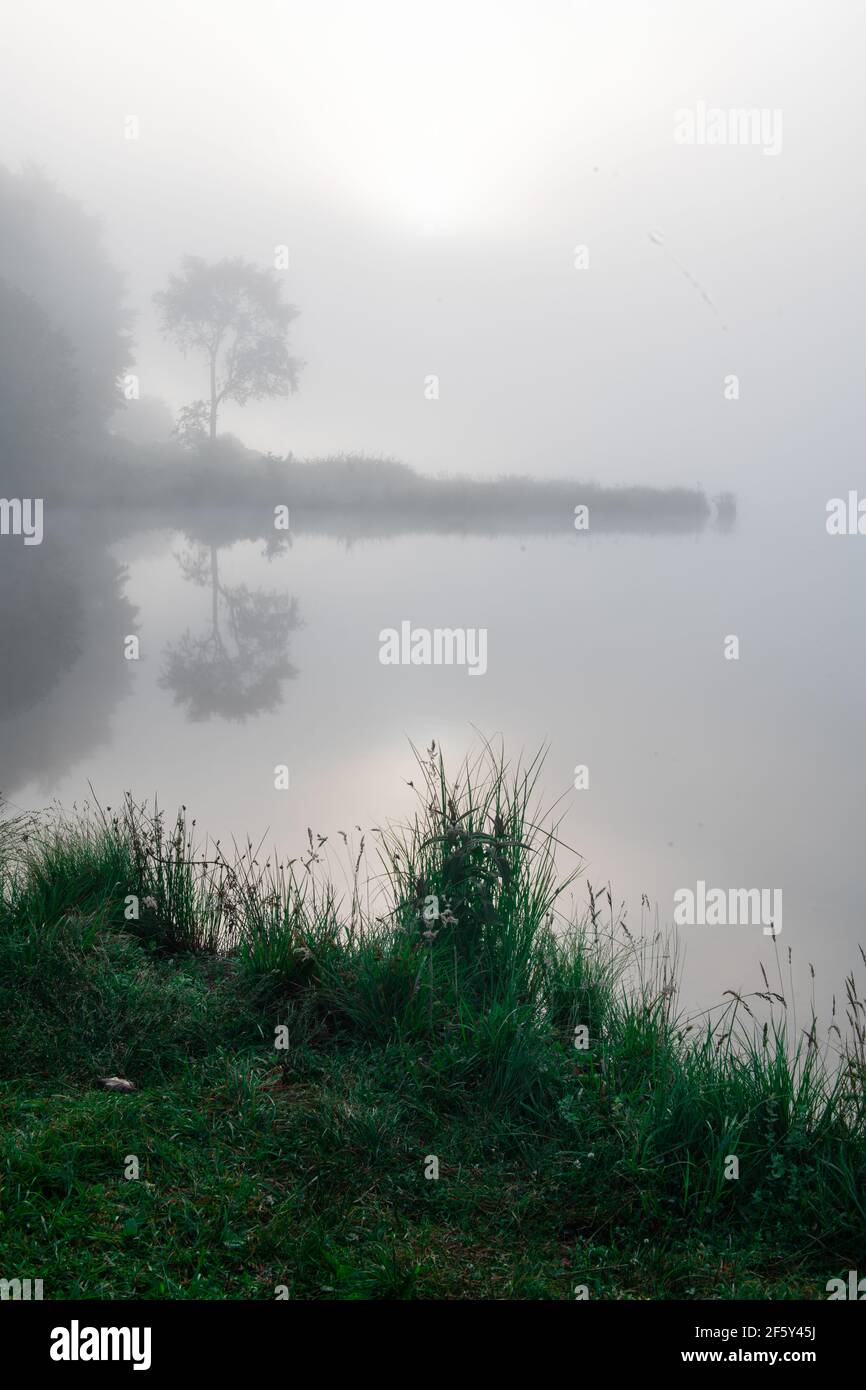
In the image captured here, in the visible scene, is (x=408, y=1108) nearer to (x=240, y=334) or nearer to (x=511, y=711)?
(x=511, y=711)

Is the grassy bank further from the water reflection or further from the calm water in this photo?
the water reflection

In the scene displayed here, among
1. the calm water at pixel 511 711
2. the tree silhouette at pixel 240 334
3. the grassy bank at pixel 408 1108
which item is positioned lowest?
the grassy bank at pixel 408 1108

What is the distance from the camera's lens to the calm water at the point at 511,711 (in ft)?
20.5

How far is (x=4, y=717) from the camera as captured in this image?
9.89 m

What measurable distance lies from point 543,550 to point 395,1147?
30213mm

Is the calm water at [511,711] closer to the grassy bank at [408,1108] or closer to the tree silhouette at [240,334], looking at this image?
the grassy bank at [408,1108]

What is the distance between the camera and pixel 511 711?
1037 centimetres

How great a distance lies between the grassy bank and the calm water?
3.43ft

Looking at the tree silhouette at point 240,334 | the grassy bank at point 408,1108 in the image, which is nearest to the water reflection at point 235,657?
the grassy bank at point 408,1108

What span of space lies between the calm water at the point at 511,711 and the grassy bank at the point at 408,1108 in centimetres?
105

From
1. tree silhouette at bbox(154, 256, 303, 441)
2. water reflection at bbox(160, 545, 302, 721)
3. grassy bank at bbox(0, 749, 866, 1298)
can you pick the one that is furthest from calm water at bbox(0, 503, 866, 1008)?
tree silhouette at bbox(154, 256, 303, 441)

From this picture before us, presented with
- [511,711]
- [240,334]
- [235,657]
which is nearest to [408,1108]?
[511,711]

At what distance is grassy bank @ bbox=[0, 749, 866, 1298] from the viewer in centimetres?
251

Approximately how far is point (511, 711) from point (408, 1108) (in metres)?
7.42
